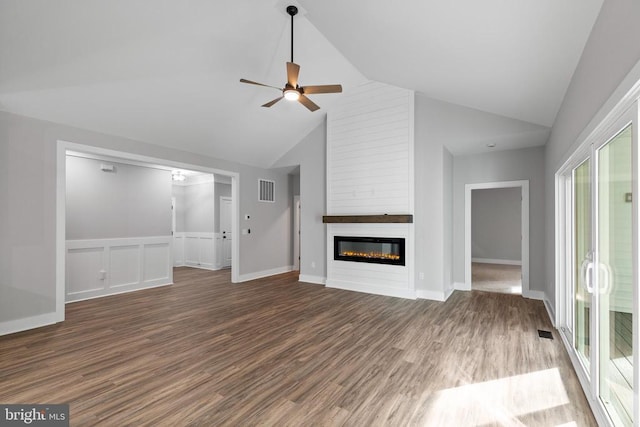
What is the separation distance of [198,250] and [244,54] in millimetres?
6084

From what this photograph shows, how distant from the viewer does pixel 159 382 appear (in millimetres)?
2412

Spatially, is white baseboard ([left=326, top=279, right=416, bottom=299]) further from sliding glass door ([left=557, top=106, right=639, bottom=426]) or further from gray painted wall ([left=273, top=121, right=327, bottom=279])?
sliding glass door ([left=557, top=106, right=639, bottom=426])

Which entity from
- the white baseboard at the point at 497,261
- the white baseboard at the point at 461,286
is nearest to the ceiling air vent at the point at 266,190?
the white baseboard at the point at 461,286

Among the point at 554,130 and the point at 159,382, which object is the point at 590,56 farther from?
the point at 159,382

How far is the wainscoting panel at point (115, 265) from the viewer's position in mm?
4965

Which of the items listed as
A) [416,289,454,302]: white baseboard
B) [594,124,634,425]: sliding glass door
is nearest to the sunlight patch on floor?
[594,124,634,425]: sliding glass door

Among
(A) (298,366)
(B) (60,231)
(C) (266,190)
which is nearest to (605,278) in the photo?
(A) (298,366)

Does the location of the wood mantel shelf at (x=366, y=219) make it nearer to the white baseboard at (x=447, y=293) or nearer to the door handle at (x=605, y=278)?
the white baseboard at (x=447, y=293)

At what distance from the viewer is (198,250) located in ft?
27.8

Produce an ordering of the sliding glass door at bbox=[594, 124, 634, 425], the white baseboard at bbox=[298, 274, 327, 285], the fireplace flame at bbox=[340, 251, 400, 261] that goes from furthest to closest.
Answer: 1. the white baseboard at bbox=[298, 274, 327, 285]
2. the fireplace flame at bbox=[340, 251, 400, 261]
3. the sliding glass door at bbox=[594, 124, 634, 425]

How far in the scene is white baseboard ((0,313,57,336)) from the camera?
3459mm

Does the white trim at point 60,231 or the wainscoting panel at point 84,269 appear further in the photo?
the wainscoting panel at point 84,269

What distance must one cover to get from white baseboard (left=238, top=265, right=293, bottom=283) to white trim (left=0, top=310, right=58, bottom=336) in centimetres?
315

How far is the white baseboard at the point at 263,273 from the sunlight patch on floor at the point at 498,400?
5014 mm
